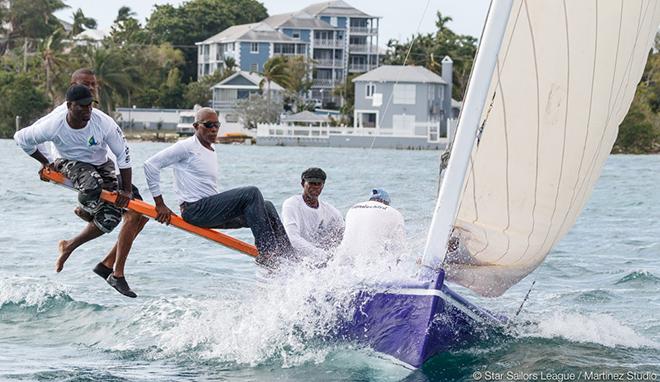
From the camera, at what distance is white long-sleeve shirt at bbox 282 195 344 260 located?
12031 mm

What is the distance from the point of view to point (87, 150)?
1192cm

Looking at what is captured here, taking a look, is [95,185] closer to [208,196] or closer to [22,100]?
[208,196]

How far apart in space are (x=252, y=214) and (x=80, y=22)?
444 feet

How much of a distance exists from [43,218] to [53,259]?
7966mm

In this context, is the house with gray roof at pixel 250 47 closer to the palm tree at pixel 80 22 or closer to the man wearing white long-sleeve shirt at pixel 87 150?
the palm tree at pixel 80 22

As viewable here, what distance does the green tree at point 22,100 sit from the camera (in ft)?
306

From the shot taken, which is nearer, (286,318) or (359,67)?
(286,318)

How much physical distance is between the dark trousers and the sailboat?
1.19 metres

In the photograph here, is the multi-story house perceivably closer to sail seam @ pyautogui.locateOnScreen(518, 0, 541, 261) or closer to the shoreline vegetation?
the shoreline vegetation

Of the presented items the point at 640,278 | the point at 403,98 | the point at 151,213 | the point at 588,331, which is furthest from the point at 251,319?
the point at 403,98

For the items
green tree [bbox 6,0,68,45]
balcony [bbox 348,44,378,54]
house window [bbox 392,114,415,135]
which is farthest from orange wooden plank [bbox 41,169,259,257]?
green tree [bbox 6,0,68,45]

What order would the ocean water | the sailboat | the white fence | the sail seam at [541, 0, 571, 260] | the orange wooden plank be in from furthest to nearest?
the white fence
the orange wooden plank
the ocean water
the sail seam at [541, 0, 571, 260]
the sailboat

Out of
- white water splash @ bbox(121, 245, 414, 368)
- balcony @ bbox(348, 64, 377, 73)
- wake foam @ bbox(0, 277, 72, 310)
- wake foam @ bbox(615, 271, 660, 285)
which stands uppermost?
balcony @ bbox(348, 64, 377, 73)

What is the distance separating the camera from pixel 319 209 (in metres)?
12.3
